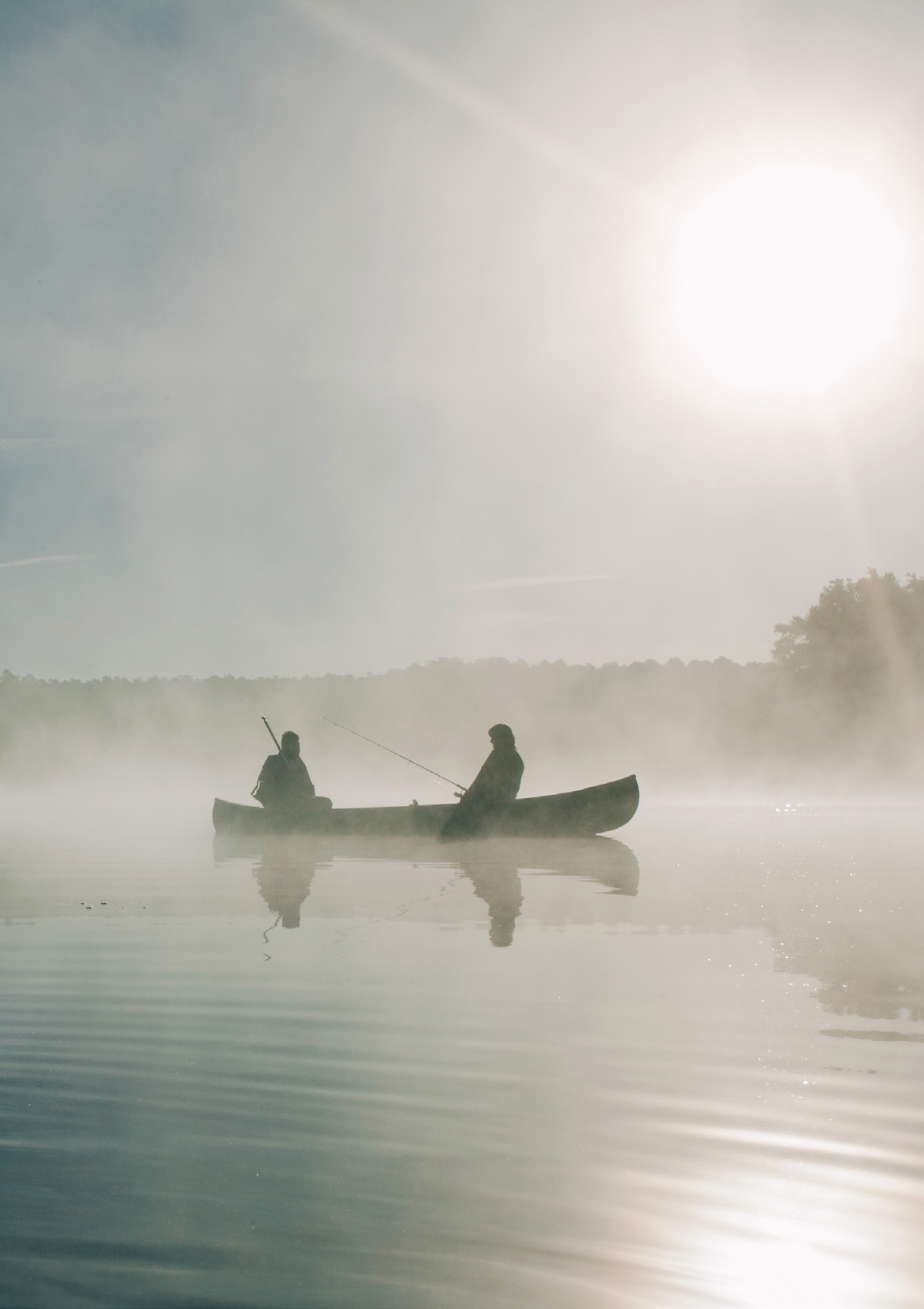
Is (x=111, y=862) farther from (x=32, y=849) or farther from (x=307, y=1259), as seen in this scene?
(x=307, y=1259)

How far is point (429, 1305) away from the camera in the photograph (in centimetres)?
257

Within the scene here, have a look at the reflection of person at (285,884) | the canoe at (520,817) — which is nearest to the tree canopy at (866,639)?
the canoe at (520,817)

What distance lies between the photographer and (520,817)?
18391 millimetres

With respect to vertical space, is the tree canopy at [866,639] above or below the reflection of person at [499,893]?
above

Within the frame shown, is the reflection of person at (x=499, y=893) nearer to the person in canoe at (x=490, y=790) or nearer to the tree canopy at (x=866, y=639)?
the person in canoe at (x=490, y=790)

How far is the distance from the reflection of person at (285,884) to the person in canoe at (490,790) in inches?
113

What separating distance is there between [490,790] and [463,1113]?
13999mm

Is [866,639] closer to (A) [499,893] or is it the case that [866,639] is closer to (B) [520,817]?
(B) [520,817]

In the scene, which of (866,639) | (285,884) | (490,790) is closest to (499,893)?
(285,884)

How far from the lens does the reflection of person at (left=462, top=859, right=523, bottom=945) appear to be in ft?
28.3

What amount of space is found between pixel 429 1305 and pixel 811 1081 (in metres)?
2.28

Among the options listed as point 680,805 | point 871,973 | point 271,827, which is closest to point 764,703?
point 680,805

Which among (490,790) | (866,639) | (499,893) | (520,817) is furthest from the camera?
(866,639)

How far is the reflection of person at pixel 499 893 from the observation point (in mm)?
8633
